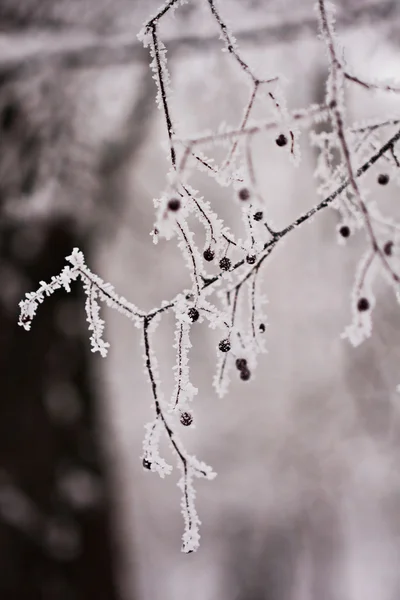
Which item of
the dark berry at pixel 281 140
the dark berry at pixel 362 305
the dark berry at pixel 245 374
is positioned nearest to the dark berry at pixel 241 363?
the dark berry at pixel 245 374

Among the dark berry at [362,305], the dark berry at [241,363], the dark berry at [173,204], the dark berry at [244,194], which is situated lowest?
the dark berry at [362,305]

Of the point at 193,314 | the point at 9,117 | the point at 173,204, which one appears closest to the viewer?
the point at 173,204

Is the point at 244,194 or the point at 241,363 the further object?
the point at 241,363

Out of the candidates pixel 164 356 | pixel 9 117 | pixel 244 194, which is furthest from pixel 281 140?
pixel 164 356

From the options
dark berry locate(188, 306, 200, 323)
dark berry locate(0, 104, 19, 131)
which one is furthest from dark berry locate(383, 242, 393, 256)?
dark berry locate(0, 104, 19, 131)

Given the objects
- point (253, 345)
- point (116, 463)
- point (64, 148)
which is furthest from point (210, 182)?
point (253, 345)

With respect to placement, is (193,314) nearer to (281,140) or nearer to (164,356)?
(281,140)

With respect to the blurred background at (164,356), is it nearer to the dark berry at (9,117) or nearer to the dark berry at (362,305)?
the dark berry at (9,117)
